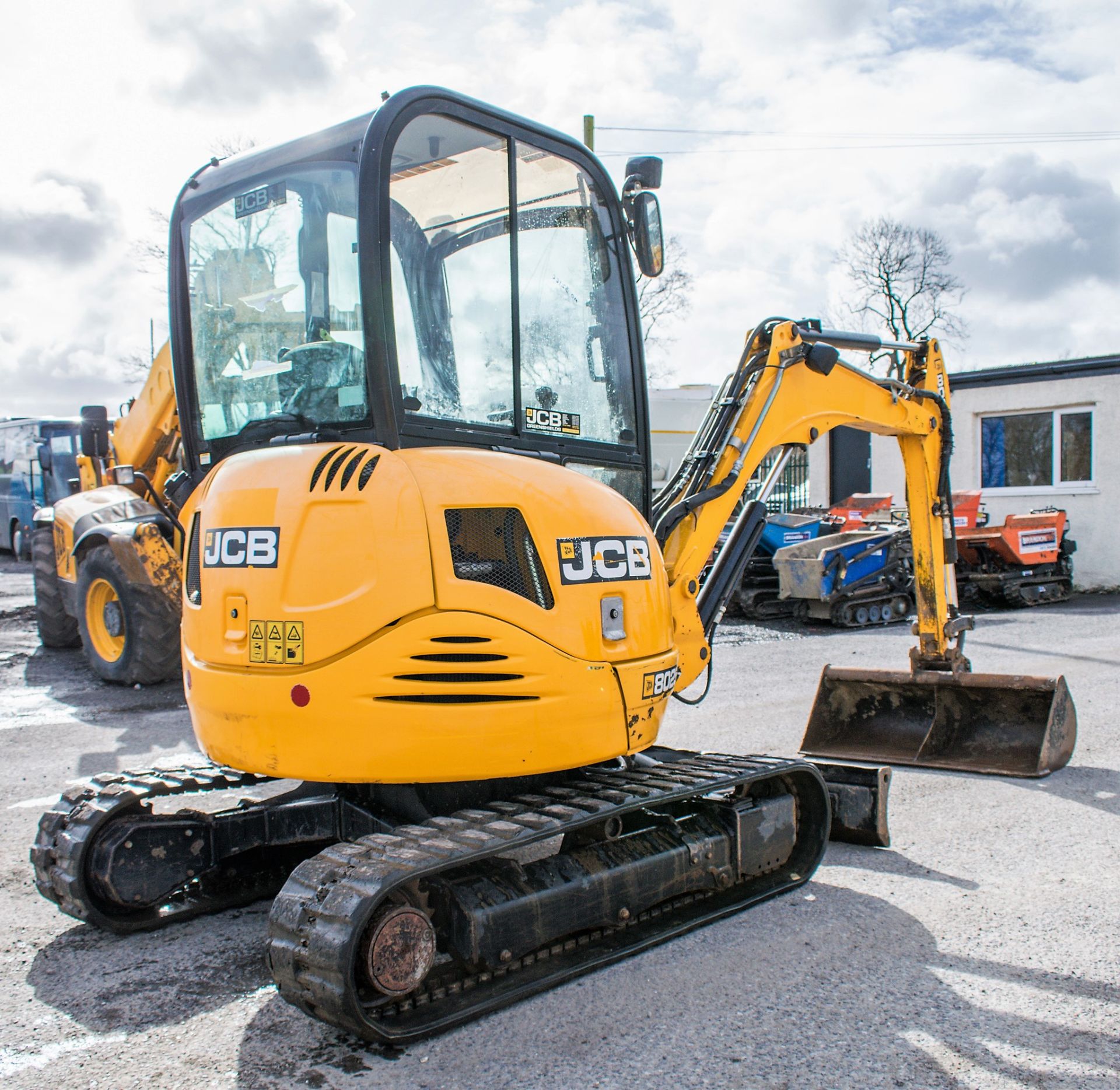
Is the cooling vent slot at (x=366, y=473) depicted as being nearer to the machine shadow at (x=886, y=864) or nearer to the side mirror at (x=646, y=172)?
the side mirror at (x=646, y=172)

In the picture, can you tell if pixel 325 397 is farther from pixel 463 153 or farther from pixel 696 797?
pixel 696 797

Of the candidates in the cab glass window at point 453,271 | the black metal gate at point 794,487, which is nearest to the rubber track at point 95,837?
the cab glass window at point 453,271

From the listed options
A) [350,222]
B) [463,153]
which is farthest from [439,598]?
[463,153]

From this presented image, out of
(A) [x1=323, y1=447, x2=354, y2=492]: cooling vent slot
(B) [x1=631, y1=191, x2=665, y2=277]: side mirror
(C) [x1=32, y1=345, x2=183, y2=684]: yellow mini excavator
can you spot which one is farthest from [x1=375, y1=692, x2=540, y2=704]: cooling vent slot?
(C) [x1=32, y1=345, x2=183, y2=684]: yellow mini excavator

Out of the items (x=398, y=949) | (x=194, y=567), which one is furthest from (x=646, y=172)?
(x=398, y=949)

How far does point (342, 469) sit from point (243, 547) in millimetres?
431

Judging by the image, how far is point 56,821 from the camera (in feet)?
13.0

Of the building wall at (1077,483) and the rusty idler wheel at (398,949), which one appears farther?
the building wall at (1077,483)

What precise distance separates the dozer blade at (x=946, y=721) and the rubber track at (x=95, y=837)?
3.68 metres

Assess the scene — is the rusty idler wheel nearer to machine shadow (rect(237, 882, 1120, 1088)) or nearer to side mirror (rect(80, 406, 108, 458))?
machine shadow (rect(237, 882, 1120, 1088))

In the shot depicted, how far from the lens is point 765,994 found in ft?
11.1

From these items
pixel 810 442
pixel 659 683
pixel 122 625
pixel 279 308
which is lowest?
pixel 122 625

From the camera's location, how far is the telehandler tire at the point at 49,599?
35.0ft

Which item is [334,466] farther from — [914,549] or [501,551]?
[914,549]
